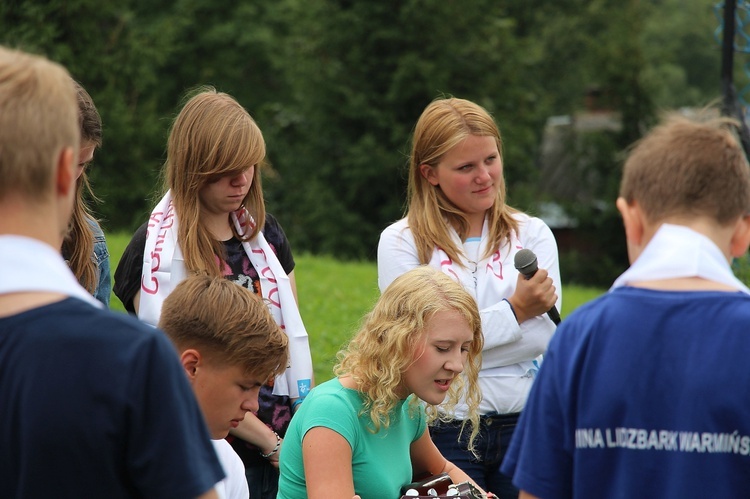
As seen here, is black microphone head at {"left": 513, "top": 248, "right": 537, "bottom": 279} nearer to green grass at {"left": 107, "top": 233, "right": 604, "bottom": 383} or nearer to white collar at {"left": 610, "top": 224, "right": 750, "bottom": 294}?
white collar at {"left": 610, "top": 224, "right": 750, "bottom": 294}

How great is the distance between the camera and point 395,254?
3887 mm

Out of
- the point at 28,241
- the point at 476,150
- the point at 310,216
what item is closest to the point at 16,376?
the point at 28,241

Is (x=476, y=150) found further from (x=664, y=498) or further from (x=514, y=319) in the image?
(x=664, y=498)

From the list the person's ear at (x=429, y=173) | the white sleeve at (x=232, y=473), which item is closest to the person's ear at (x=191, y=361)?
the white sleeve at (x=232, y=473)

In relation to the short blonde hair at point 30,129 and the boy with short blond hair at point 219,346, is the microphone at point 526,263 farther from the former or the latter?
the short blonde hair at point 30,129

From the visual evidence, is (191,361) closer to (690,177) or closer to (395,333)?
(395,333)

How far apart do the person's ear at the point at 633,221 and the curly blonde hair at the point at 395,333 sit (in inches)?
45.9

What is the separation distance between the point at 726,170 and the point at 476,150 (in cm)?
191

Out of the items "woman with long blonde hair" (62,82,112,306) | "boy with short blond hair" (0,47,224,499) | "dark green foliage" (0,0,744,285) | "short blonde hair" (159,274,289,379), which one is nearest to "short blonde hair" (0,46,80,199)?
"boy with short blond hair" (0,47,224,499)

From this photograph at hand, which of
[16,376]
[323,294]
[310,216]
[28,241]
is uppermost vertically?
[28,241]

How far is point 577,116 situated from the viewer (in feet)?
122

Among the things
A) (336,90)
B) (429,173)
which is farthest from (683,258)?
(336,90)

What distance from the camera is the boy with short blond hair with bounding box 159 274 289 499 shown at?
2.65m

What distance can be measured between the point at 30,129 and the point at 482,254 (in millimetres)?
2418
